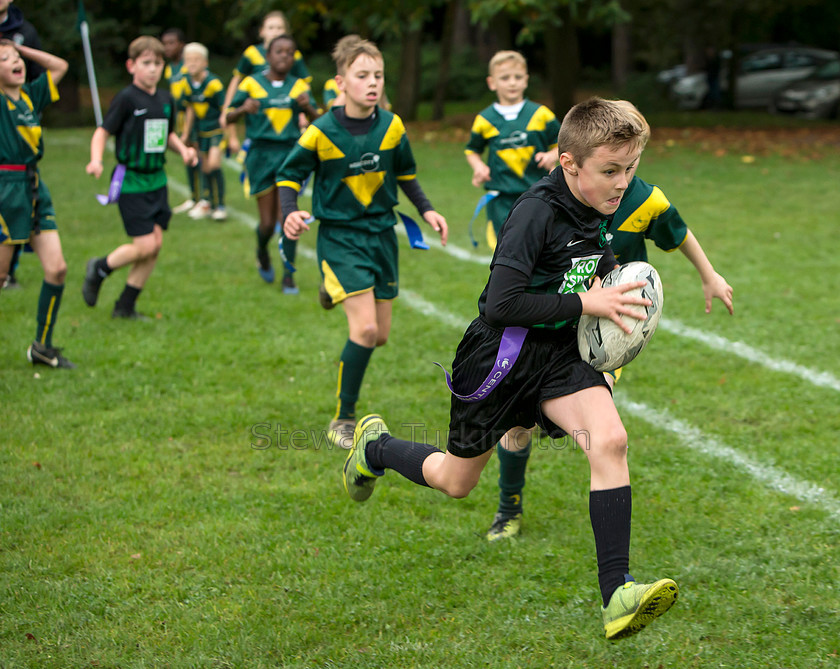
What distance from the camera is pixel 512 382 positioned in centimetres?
317

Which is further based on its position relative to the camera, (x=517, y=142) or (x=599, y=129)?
(x=517, y=142)

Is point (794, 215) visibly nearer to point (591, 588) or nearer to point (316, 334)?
point (316, 334)

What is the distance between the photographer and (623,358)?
3104mm

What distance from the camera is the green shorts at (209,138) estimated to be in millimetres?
11891

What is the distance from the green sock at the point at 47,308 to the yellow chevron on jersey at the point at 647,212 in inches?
165

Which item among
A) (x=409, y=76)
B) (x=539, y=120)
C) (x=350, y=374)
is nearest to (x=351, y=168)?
(x=350, y=374)

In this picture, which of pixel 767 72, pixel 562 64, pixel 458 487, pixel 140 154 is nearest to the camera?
pixel 458 487

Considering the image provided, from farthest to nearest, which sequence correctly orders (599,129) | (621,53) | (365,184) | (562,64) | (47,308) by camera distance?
(621,53), (562,64), (47,308), (365,184), (599,129)

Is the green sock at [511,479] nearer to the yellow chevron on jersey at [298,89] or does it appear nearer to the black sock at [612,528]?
the black sock at [612,528]

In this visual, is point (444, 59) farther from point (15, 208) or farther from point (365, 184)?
point (365, 184)

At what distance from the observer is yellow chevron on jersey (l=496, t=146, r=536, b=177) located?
262 inches

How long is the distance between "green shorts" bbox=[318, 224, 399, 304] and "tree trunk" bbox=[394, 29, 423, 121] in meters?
18.1

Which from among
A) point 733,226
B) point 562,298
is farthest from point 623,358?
point 733,226

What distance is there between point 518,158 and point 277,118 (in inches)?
115
